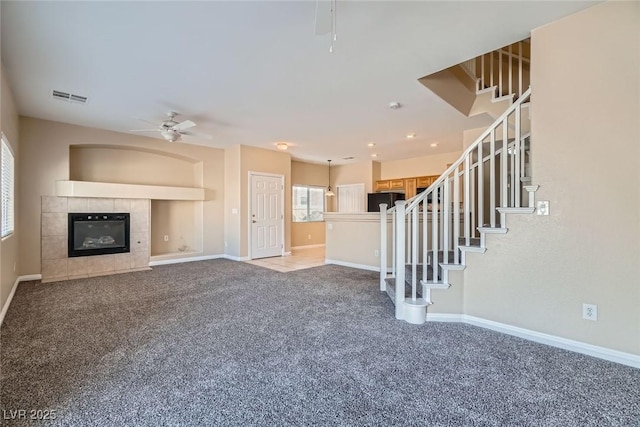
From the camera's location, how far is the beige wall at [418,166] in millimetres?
7660

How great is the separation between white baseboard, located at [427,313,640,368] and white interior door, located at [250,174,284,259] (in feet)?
16.0

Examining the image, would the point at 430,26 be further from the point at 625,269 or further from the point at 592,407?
the point at 592,407

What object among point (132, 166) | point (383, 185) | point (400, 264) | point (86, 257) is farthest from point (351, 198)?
point (86, 257)

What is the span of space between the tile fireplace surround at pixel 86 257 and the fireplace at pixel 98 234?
8cm

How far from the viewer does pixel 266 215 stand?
23.9 feet

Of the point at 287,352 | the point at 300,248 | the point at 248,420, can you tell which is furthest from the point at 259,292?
the point at 300,248

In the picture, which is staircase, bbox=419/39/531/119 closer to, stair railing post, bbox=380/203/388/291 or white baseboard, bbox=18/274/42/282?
stair railing post, bbox=380/203/388/291

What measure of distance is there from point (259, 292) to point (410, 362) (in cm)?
246

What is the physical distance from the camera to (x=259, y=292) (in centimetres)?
413

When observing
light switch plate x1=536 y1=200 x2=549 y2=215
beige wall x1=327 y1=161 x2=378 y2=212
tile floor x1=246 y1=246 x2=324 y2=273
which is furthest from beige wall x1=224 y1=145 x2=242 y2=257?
light switch plate x1=536 y1=200 x2=549 y2=215

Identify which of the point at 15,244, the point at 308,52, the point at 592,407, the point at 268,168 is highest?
the point at 308,52

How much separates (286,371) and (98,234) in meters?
5.26

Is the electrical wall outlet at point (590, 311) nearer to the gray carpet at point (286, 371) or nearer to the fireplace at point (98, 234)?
the gray carpet at point (286, 371)

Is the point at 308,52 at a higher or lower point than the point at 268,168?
higher
